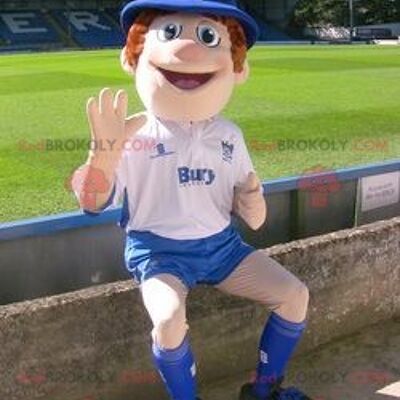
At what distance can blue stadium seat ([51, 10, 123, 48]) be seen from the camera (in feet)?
133

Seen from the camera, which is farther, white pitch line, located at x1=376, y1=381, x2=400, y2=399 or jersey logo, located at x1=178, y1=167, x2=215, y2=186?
white pitch line, located at x1=376, y1=381, x2=400, y2=399

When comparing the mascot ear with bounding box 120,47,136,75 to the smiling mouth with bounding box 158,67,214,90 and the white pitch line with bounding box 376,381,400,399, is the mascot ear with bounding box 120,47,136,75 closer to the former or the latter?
the smiling mouth with bounding box 158,67,214,90

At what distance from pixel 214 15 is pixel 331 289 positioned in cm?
135

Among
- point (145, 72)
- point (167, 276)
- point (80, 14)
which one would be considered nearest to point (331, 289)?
point (167, 276)

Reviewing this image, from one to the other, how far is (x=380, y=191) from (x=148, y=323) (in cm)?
164

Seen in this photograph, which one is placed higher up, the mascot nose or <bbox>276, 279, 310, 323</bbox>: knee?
the mascot nose

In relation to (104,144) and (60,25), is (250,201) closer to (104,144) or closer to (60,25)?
(104,144)

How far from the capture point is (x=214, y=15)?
2654 mm

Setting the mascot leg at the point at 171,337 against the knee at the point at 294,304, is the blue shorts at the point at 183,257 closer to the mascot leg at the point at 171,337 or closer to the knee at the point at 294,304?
the mascot leg at the point at 171,337

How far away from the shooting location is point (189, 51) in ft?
8.38

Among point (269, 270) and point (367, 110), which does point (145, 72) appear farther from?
point (367, 110)
